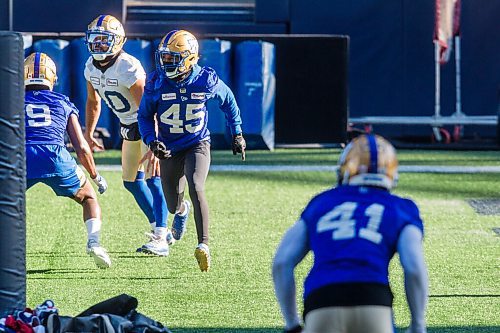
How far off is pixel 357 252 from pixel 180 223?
504cm

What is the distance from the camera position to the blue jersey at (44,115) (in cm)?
798

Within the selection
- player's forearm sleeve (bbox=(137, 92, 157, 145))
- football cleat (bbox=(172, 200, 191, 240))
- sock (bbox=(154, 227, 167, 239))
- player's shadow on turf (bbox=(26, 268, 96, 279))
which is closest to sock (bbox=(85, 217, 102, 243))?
player's shadow on turf (bbox=(26, 268, 96, 279))

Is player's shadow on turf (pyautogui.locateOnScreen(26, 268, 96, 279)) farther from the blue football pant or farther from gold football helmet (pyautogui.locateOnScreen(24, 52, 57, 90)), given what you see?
gold football helmet (pyautogui.locateOnScreen(24, 52, 57, 90))

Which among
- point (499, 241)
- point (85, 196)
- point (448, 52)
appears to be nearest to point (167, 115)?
point (85, 196)

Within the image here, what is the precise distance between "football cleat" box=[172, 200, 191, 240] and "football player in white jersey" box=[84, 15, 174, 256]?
0.08 metres

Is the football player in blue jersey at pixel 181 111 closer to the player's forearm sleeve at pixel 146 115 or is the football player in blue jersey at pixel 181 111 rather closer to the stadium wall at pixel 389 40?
the player's forearm sleeve at pixel 146 115

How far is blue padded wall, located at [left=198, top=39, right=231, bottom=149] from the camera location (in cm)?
1606

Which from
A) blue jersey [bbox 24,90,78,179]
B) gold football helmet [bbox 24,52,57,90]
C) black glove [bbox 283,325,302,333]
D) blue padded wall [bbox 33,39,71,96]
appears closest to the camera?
black glove [bbox 283,325,302,333]

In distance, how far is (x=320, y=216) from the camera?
14.7 feet

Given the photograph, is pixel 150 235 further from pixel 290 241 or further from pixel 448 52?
pixel 448 52

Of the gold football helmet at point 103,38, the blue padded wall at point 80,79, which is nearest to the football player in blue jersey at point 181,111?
the gold football helmet at point 103,38

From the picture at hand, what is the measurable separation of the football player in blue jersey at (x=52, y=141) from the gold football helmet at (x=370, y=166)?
3773 mm

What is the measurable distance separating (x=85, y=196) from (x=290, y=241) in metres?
4.03

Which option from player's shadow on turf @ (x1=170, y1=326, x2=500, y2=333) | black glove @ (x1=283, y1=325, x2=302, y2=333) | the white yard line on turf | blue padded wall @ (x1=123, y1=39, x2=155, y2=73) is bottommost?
player's shadow on turf @ (x1=170, y1=326, x2=500, y2=333)
